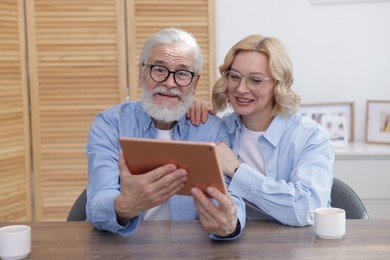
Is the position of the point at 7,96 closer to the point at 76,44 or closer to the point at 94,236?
the point at 76,44

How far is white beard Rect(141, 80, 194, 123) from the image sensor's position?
1.85 metres

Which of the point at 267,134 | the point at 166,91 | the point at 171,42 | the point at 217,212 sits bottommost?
the point at 217,212

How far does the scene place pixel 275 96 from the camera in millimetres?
1867

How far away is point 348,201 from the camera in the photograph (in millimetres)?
1803

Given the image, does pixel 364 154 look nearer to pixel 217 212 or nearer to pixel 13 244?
pixel 217 212

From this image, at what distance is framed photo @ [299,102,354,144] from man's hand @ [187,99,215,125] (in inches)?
54.4

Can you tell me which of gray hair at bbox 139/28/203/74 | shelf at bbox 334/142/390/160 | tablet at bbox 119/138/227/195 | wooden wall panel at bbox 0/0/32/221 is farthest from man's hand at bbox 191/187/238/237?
wooden wall panel at bbox 0/0/32/221

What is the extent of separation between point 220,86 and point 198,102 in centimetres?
11

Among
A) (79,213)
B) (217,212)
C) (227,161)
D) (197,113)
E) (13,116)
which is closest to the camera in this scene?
(217,212)

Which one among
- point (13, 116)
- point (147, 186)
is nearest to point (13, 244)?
point (147, 186)

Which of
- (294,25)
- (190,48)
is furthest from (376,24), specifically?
(190,48)

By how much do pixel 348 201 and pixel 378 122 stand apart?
5.08ft

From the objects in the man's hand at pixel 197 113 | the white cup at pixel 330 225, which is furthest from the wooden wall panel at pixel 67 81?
the white cup at pixel 330 225

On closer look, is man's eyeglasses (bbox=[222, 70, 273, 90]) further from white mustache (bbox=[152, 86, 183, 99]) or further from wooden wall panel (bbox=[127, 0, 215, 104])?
wooden wall panel (bbox=[127, 0, 215, 104])
